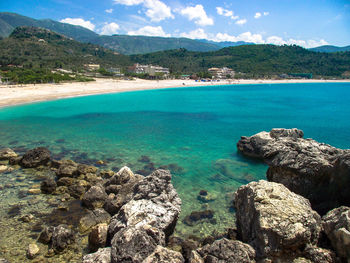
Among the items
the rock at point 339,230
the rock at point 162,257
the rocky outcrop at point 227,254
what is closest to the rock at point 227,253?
the rocky outcrop at point 227,254

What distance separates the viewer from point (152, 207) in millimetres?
9477

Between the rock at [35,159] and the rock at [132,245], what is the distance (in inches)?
494

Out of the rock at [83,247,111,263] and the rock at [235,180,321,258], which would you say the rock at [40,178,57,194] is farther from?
the rock at [235,180,321,258]

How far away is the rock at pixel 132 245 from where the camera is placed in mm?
7262

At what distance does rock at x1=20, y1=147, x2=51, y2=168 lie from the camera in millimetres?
17328

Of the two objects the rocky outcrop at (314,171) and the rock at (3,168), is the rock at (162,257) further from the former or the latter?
the rock at (3,168)

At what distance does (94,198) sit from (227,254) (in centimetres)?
778

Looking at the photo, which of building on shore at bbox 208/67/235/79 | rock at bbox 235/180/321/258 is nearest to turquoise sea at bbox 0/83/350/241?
rock at bbox 235/180/321/258

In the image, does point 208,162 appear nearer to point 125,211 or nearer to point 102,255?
point 125,211

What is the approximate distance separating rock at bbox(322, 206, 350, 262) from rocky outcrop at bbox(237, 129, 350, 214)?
1.76 metres

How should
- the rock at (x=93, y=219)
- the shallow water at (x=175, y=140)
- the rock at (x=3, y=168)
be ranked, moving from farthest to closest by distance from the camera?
the rock at (x=3, y=168), the shallow water at (x=175, y=140), the rock at (x=93, y=219)

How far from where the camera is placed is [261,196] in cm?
839

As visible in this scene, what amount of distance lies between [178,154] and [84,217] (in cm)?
1149

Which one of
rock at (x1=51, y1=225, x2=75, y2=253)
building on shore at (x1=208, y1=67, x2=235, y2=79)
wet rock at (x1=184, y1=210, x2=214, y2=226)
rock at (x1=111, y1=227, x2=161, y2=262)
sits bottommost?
wet rock at (x1=184, y1=210, x2=214, y2=226)
